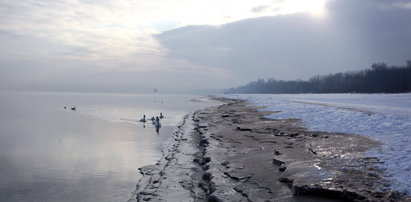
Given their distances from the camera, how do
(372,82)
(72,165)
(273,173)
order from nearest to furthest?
(273,173)
(72,165)
(372,82)

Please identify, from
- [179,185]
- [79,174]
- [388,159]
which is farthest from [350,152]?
[79,174]

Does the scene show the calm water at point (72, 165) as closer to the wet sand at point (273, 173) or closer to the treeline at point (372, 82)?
the wet sand at point (273, 173)

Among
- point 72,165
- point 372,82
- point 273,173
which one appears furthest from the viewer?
point 372,82

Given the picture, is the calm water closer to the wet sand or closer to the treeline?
the wet sand

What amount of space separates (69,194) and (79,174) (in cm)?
228

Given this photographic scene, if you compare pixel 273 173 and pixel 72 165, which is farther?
pixel 72 165

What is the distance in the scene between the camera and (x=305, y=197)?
7.21 meters

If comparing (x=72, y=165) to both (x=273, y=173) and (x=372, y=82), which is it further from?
(x=372, y=82)

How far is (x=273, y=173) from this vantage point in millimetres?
9539

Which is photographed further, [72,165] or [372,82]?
[372,82]

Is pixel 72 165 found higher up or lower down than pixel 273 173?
Result: lower down

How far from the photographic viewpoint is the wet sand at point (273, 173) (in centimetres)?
727

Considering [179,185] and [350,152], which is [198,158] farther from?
[350,152]

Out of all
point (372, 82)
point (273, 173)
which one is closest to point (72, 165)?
point (273, 173)
